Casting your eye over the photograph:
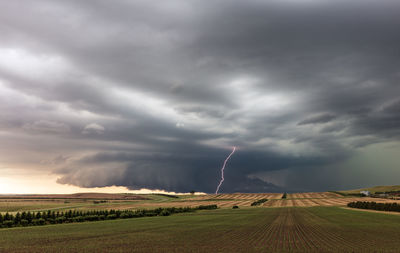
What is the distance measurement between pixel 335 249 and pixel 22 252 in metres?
33.2

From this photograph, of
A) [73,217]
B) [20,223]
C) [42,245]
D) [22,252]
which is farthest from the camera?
[73,217]

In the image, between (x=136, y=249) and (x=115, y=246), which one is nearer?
(x=136, y=249)

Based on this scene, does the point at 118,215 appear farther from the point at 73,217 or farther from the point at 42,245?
the point at 42,245

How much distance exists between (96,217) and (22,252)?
57.8 meters

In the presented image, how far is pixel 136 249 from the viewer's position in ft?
110

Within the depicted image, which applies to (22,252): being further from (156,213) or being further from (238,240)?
(156,213)

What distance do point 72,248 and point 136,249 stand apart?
7523 millimetres

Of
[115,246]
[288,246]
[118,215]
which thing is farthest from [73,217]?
[288,246]

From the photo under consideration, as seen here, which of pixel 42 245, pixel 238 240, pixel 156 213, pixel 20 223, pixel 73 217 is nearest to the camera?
pixel 42 245

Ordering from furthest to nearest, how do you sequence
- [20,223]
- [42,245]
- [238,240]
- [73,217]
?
[73,217], [20,223], [238,240], [42,245]

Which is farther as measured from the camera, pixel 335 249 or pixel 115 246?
pixel 115 246

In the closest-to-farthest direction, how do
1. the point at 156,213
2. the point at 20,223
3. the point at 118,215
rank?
the point at 20,223 → the point at 118,215 → the point at 156,213

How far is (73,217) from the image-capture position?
85.1 metres

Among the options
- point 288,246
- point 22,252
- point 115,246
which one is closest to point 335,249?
point 288,246
